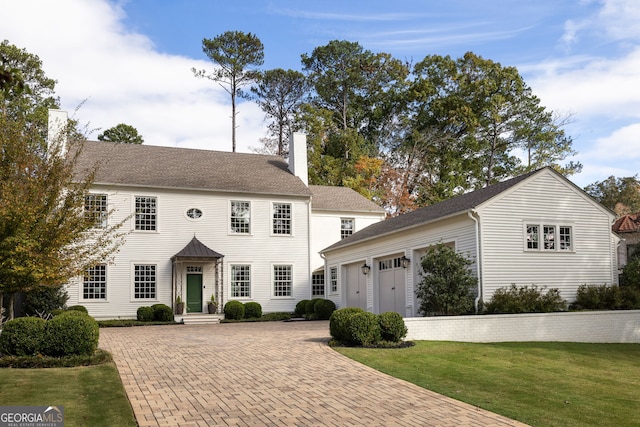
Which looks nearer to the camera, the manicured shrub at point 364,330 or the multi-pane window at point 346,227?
the manicured shrub at point 364,330

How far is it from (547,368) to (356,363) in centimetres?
385

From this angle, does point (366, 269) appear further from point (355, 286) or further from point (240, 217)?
point (240, 217)

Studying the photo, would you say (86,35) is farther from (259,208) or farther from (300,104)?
(300,104)

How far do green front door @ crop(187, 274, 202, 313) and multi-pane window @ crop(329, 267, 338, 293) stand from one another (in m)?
6.25

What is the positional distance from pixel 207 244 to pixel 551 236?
51.0 ft

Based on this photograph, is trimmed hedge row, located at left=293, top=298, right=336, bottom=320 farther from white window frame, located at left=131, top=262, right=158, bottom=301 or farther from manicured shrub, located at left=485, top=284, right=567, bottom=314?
manicured shrub, located at left=485, top=284, right=567, bottom=314

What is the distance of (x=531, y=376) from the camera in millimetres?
11117

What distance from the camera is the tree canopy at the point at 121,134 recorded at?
47344 millimetres

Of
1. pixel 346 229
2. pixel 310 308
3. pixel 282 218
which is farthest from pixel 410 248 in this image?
pixel 346 229

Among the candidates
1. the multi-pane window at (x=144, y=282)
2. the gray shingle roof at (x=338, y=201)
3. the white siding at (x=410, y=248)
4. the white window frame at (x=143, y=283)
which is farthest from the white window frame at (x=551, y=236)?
the multi-pane window at (x=144, y=282)

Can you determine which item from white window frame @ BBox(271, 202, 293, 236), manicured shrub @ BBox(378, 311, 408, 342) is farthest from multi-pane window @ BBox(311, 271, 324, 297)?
manicured shrub @ BBox(378, 311, 408, 342)

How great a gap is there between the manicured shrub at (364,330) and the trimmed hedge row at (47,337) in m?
5.69

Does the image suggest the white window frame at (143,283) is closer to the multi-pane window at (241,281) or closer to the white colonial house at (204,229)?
the white colonial house at (204,229)

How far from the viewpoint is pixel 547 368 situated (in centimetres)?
1216
